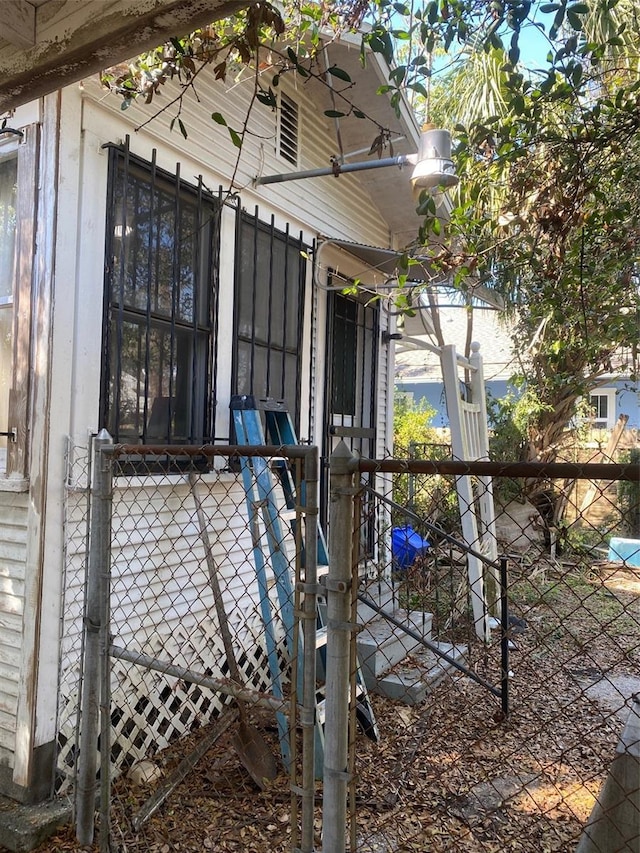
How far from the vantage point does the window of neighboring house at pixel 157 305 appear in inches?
134

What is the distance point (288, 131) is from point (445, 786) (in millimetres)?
5018

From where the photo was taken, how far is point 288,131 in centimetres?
519

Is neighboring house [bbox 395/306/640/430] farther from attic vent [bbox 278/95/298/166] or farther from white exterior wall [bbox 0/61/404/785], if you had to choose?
white exterior wall [bbox 0/61/404/785]

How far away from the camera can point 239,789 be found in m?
3.21

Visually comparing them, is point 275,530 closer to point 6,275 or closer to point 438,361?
point 6,275

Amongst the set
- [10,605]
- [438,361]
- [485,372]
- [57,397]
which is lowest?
[10,605]

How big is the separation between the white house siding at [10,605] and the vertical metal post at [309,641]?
1.87 meters

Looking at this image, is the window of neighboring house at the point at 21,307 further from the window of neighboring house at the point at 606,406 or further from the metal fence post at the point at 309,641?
the window of neighboring house at the point at 606,406

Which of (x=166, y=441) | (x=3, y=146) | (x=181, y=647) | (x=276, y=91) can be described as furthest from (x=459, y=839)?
(x=276, y=91)

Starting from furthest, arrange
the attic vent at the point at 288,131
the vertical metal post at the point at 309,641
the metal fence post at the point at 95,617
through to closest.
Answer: the attic vent at the point at 288,131 < the metal fence post at the point at 95,617 < the vertical metal post at the point at 309,641

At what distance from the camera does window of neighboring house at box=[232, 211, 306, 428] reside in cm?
448

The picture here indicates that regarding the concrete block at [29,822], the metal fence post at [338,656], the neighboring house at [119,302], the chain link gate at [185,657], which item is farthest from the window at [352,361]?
the metal fence post at [338,656]

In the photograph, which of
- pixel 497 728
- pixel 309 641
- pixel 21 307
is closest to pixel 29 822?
pixel 309 641

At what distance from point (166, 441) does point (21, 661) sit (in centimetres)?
145
